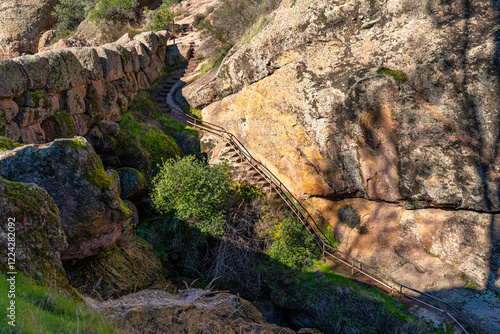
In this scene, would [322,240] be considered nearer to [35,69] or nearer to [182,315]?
[182,315]

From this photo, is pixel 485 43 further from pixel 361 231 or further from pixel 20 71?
pixel 20 71

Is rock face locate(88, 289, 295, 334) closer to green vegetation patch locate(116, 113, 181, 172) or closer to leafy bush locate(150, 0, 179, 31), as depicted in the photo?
green vegetation patch locate(116, 113, 181, 172)

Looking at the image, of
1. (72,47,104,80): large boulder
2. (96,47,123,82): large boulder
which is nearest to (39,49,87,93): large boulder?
(72,47,104,80): large boulder

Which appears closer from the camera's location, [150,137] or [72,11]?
[150,137]

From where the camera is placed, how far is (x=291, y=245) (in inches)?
468

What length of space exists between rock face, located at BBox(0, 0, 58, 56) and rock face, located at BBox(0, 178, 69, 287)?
28278 millimetres

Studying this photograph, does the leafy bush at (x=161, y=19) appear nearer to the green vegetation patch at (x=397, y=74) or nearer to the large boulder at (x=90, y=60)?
the large boulder at (x=90, y=60)

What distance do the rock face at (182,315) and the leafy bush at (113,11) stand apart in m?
25.2

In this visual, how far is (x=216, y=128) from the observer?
1561 cm

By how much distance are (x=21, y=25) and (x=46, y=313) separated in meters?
31.3

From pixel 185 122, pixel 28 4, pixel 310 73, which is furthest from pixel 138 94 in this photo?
pixel 28 4

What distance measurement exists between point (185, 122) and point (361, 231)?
9.74 meters

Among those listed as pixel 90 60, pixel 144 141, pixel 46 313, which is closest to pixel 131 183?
pixel 144 141

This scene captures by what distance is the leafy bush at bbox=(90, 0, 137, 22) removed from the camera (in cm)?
2600
